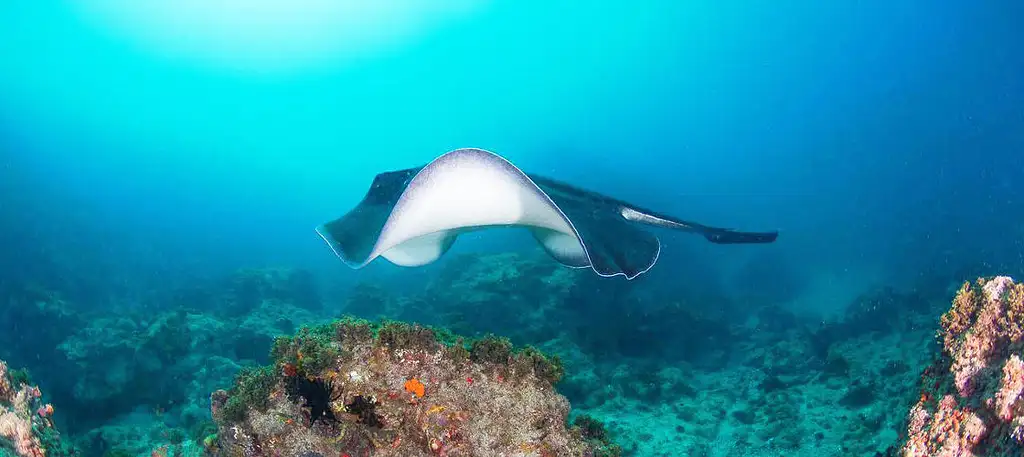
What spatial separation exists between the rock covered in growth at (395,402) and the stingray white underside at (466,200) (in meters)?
0.73

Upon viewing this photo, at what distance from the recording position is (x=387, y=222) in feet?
9.91

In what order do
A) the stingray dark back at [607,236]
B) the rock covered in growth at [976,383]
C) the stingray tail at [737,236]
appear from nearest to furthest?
the rock covered in growth at [976,383] → the stingray dark back at [607,236] → the stingray tail at [737,236]

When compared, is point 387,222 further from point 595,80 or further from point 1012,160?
point 595,80

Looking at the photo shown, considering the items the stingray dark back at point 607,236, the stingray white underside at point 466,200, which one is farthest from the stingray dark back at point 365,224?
the stingray dark back at point 607,236

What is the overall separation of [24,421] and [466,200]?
3.40m

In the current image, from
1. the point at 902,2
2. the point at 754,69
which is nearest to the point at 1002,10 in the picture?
the point at 902,2

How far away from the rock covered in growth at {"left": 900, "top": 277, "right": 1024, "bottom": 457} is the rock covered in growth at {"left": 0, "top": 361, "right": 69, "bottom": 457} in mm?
4962

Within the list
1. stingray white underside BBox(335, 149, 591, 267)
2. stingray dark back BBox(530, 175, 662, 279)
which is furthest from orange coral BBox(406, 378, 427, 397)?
stingray dark back BBox(530, 175, 662, 279)

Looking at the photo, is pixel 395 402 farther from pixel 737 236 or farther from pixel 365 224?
pixel 737 236

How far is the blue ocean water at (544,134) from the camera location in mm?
22609

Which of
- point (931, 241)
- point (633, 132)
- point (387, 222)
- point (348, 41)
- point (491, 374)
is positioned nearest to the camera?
point (491, 374)

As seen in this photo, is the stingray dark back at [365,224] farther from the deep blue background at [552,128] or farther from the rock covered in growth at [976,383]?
the deep blue background at [552,128]

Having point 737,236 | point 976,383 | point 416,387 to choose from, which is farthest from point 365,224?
point 976,383

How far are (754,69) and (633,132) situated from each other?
1065 inches
